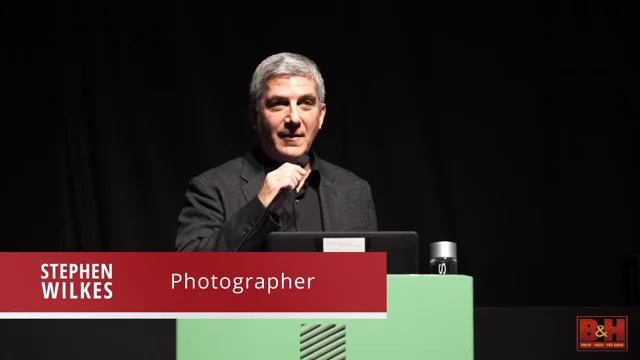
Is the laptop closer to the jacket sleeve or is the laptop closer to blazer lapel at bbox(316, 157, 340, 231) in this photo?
the jacket sleeve

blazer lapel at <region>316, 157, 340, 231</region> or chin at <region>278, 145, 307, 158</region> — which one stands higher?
chin at <region>278, 145, 307, 158</region>

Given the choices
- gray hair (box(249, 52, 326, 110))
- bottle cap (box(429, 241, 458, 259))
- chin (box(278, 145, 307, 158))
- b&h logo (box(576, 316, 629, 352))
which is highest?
gray hair (box(249, 52, 326, 110))

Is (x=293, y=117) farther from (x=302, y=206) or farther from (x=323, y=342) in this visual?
(x=323, y=342)

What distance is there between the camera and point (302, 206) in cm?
254

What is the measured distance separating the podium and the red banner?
0.06 feet

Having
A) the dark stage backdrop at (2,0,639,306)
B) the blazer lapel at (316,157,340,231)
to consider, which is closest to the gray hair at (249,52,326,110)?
the blazer lapel at (316,157,340,231)

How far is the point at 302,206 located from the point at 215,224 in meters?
0.31

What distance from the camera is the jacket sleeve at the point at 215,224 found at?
1915mm

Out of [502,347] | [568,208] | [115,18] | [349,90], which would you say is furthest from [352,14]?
[502,347]

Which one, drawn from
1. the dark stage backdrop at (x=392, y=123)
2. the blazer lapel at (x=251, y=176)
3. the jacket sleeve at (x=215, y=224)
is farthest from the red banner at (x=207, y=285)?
the dark stage backdrop at (x=392, y=123)

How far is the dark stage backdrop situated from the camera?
334 centimetres

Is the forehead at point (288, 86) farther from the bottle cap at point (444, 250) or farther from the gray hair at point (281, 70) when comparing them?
the bottle cap at point (444, 250)

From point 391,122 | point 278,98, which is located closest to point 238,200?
point 278,98

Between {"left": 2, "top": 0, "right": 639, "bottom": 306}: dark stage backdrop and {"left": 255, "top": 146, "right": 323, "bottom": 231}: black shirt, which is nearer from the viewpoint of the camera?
{"left": 255, "top": 146, "right": 323, "bottom": 231}: black shirt
